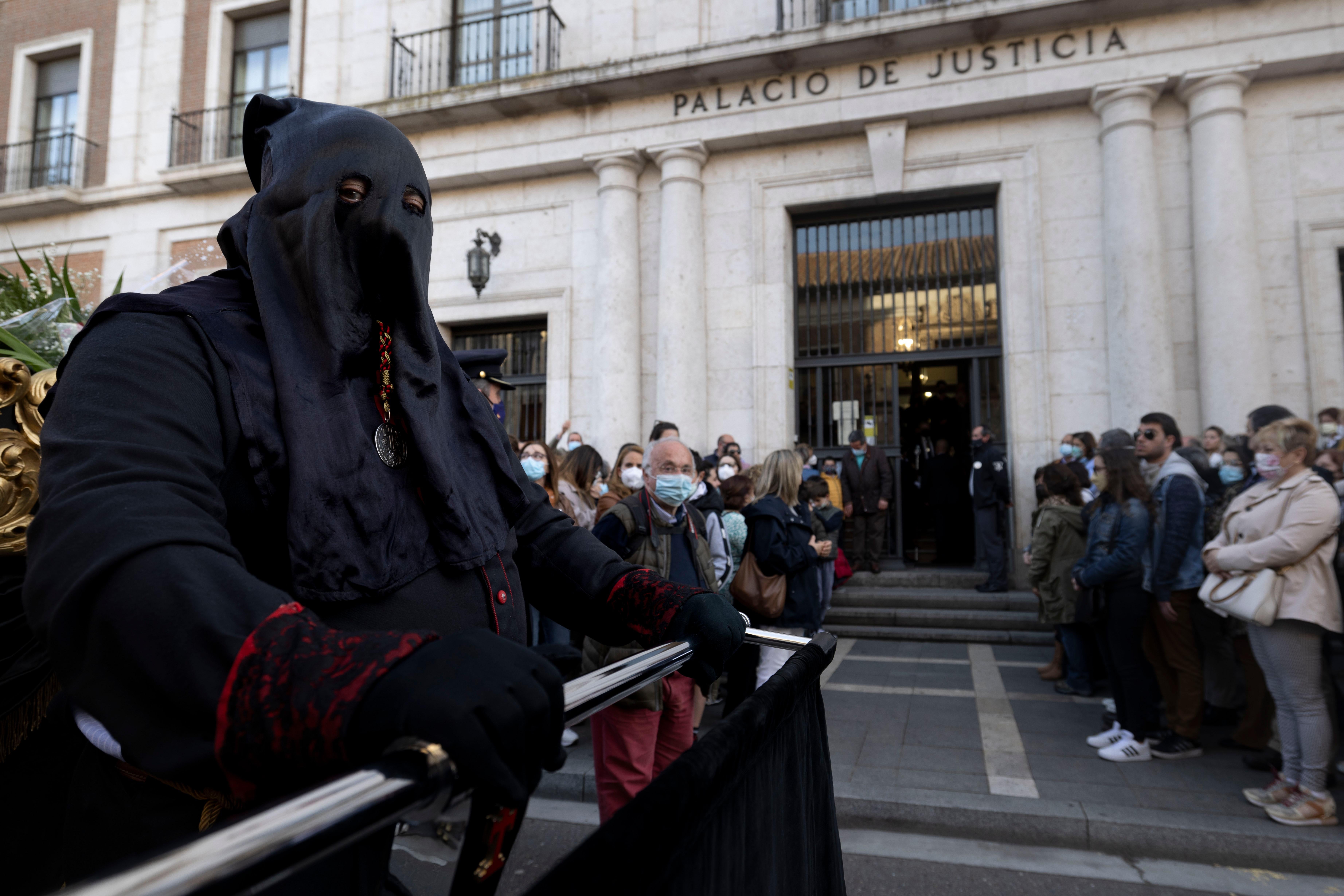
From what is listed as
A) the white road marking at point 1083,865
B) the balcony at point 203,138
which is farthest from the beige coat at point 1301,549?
the balcony at point 203,138

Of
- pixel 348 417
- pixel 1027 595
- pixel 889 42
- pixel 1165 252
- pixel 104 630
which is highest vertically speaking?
pixel 889 42

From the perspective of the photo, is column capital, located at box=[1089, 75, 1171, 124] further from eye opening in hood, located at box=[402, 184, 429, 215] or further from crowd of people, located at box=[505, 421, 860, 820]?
eye opening in hood, located at box=[402, 184, 429, 215]

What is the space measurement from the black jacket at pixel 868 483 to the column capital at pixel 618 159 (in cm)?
500

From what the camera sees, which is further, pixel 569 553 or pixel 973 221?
pixel 973 221

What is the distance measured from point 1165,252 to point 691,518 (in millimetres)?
7514

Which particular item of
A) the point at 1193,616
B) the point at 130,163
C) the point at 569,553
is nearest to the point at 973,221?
the point at 1193,616

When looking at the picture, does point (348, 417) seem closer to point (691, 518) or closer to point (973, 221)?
point (691, 518)

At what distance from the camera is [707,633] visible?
4.16 feet

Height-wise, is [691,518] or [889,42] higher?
[889,42]

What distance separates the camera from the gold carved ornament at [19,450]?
1.42 m

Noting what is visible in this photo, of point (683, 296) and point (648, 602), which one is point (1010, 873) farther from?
point (683, 296)

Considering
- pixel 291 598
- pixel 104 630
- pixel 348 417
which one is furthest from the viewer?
pixel 348 417

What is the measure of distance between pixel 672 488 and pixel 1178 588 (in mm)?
3262

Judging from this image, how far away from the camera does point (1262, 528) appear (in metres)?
4.07
